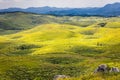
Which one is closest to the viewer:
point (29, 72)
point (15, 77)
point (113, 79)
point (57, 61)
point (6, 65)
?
point (113, 79)

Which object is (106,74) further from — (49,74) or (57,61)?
(57,61)

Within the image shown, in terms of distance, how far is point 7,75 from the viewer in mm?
138875

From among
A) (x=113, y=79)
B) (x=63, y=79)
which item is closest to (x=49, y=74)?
(x=63, y=79)

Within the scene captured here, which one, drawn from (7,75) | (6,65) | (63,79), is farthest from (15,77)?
(63,79)

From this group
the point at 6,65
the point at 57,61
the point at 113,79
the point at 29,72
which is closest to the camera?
the point at 113,79

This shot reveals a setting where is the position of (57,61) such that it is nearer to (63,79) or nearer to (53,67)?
(53,67)

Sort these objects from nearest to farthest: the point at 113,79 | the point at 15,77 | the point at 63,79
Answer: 1. the point at 113,79
2. the point at 63,79
3. the point at 15,77

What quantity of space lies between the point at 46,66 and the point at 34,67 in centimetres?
618

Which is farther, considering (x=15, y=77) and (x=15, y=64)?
(x=15, y=64)

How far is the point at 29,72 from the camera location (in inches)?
5906

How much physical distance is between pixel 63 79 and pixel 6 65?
83159mm

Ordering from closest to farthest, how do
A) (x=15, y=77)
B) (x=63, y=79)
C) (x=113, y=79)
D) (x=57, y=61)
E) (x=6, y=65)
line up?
(x=113, y=79)
(x=63, y=79)
(x=15, y=77)
(x=6, y=65)
(x=57, y=61)

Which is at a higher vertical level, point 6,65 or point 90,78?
point 90,78

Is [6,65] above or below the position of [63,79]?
below
